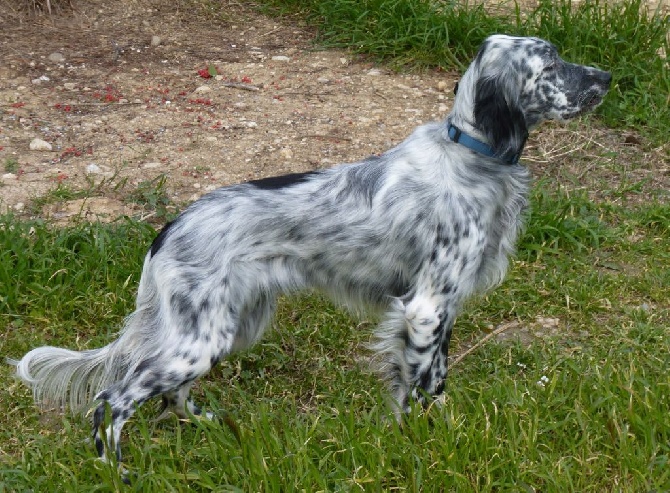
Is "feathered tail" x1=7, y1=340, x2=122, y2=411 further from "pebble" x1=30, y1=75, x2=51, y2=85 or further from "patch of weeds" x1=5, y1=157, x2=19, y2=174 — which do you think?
"pebble" x1=30, y1=75, x2=51, y2=85

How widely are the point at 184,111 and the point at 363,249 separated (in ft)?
9.07

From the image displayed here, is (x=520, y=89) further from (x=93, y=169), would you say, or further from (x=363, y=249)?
(x=93, y=169)

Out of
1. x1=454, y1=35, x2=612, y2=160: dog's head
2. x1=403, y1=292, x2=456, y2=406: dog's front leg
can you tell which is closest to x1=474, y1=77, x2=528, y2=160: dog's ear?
x1=454, y1=35, x2=612, y2=160: dog's head

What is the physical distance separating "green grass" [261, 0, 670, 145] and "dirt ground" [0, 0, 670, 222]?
14 centimetres

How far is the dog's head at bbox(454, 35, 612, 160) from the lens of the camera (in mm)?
4172

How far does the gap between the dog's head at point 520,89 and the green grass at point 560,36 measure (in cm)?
242

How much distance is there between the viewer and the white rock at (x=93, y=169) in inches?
236

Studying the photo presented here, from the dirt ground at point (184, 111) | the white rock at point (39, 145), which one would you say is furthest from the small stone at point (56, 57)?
the white rock at point (39, 145)

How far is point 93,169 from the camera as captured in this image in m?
6.01

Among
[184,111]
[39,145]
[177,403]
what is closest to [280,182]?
[177,403]

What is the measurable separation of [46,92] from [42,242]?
1.78 meters

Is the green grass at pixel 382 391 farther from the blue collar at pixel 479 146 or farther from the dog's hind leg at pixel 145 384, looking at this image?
the blue collar at pixel 479 146

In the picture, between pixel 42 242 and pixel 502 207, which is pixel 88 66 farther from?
pixel 502 207

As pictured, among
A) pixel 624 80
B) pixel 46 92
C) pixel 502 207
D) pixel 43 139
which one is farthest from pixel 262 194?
pixel 624 80
